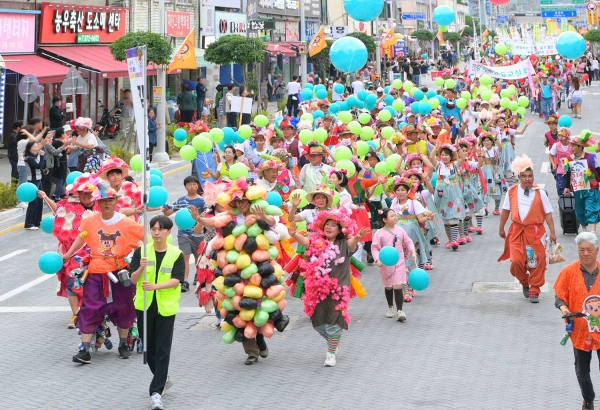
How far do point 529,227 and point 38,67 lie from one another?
1906 centimetres

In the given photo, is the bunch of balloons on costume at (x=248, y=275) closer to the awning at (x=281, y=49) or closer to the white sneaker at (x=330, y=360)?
the white sneaker at (x=330, y=360)

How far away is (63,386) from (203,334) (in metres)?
2.18

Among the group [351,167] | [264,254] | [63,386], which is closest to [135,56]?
[264,254]

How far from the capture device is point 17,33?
29531mm

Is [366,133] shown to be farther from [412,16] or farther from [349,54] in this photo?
[412,16]

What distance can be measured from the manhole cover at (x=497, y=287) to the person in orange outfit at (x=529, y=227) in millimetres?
721

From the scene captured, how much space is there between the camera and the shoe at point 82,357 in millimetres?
10453

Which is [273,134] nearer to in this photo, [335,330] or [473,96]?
[335,330]

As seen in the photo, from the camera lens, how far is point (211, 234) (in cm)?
1229

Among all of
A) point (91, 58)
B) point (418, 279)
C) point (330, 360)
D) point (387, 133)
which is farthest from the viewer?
point (91, 58)

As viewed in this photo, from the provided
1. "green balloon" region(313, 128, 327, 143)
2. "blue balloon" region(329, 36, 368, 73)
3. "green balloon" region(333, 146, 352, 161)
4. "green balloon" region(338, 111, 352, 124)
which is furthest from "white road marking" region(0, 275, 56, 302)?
"blue balloon" region(329, 36, 368, 73)

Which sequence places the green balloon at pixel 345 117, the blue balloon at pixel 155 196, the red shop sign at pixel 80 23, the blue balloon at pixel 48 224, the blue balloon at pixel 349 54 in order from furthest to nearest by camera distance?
the red shop sign at pixel 80 23 < the blue balloon at pixel 349 54 < the green balloon at pixel 345 117 < the blue balloon at pixel 48 224 < the blue balloon at pixel 155 196

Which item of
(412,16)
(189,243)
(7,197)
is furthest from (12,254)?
(412,16)

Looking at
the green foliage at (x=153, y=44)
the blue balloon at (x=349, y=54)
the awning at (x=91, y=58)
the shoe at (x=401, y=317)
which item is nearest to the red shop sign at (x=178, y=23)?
the awning at (x=91, y=58)
